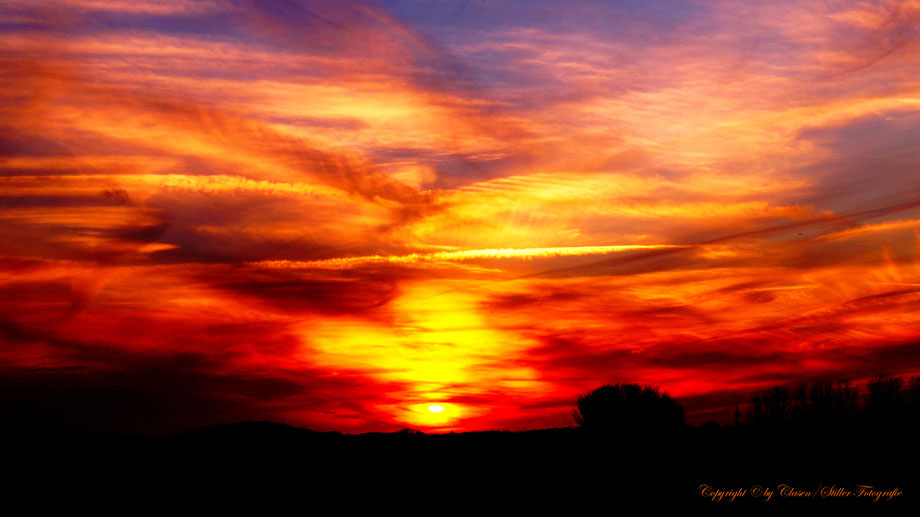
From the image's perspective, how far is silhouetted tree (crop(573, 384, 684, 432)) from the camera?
3027 centimetres

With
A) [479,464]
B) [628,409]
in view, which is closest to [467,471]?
[479,464]

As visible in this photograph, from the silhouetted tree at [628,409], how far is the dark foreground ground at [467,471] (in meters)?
4.82

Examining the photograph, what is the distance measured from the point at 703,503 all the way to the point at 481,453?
628 cm

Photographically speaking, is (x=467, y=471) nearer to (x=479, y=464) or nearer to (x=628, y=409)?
(x=479, y=464)

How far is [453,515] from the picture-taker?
17859 millimetres

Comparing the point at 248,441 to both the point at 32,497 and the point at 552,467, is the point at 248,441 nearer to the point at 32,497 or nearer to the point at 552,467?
the point at 32,497

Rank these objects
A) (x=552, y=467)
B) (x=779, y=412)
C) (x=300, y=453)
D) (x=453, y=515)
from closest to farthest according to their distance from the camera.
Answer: (x=453, y=515)
(x=552, y=467)
(x=300, y=453)
(x=779, y=412)

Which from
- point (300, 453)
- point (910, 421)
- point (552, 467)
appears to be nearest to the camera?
point (552, 467)

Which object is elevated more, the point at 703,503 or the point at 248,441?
the point at 248,441

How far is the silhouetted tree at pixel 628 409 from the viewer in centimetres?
3027

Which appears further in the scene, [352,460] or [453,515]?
[352,460]

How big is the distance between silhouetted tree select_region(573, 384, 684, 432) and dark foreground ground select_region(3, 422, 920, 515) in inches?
190

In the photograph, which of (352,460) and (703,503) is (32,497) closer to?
(352,460)

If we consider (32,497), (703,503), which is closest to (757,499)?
(703,503)
